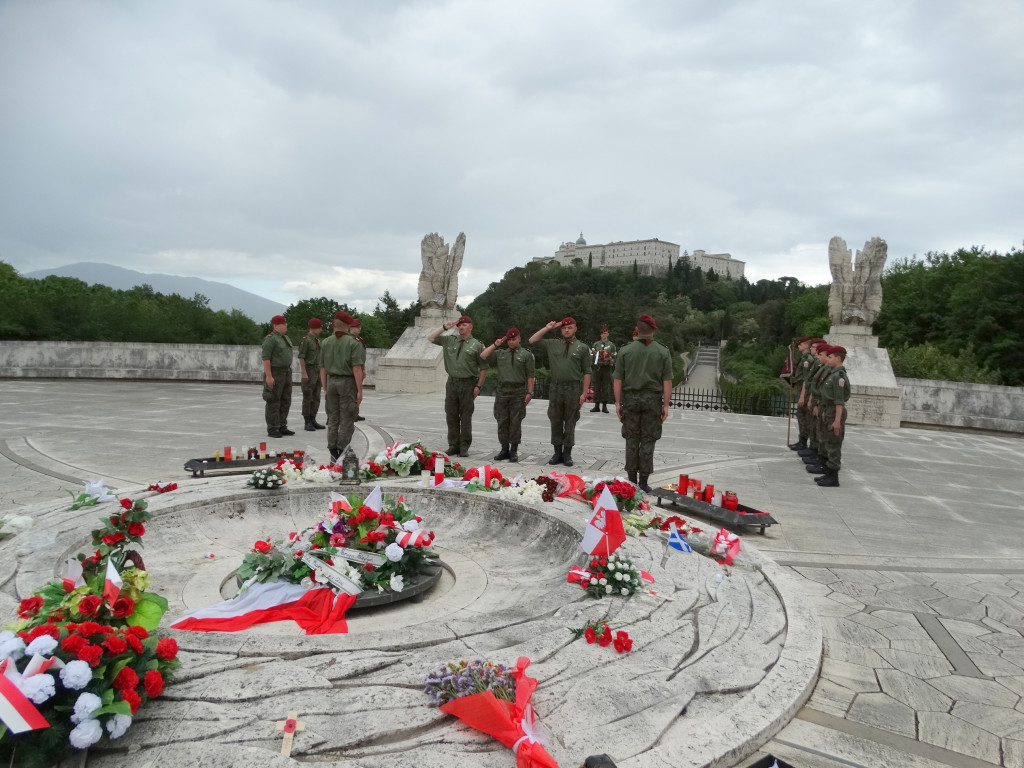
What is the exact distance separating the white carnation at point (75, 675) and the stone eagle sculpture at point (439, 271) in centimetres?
1623

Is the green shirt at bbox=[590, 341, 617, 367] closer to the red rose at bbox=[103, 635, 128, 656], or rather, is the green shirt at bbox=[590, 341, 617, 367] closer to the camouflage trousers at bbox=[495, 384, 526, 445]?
the camouflage trousers at bbox=[495, 384, 526, 445]

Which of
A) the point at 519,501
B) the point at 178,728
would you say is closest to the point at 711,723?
the point at 178,728

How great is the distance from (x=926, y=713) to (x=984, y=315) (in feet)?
98.3

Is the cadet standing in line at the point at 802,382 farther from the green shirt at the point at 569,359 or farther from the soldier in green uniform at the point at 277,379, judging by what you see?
the soldier in green uniform at the point at 277,379

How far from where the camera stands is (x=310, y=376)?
11.3 meters

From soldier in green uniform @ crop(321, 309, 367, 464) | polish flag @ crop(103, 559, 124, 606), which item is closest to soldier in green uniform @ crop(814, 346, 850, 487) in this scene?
soldier in green uniform @ crop(321, 309, 367, 464)

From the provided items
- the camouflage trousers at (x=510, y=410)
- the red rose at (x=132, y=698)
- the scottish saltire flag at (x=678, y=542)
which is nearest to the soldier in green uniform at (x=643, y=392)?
the camouflage trousers at (x=510, y=410)

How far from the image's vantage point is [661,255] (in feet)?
436

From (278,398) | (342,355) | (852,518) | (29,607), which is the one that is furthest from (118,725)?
(278,398)

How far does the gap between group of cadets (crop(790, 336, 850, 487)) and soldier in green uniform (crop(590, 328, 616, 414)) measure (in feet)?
14.7

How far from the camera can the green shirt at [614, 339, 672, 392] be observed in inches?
270

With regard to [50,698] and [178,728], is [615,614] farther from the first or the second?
[50,698]

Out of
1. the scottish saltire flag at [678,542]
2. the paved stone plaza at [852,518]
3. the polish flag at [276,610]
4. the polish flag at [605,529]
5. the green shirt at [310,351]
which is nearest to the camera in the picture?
the paved stone plaza at [852,518]

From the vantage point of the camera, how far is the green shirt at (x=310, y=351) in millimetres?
11094
